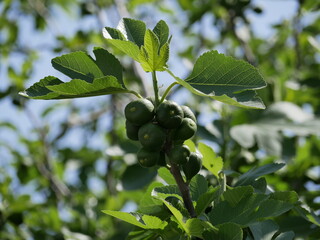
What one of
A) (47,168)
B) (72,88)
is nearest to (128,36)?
(72,88)

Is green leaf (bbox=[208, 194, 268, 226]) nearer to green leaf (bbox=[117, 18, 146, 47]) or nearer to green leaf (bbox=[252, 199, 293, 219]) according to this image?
green leaf (bbox=[252, 199, 293, 219])

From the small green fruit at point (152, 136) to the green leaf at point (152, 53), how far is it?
16 centimetres

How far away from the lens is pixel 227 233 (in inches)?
48.8

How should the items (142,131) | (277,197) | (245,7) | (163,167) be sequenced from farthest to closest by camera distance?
1. (245,7)
2. (163,167)
3. (277,197)
4. (142,131)

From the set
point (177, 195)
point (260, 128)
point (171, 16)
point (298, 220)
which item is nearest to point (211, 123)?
point (260, 128)

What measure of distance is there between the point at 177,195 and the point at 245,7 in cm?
264

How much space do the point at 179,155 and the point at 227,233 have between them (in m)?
0.24

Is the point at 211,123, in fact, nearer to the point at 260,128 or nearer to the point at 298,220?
the point at 260,128

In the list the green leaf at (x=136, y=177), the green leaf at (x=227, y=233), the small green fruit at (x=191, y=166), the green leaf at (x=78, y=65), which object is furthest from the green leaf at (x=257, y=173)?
the green leaf at (x=136, y=177)

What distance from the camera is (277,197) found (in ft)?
4.75

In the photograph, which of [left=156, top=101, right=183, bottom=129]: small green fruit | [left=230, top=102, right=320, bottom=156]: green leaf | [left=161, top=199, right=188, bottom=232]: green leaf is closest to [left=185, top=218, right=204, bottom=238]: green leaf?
[left=161, top=199, right=188, bottom=232]: green leaf

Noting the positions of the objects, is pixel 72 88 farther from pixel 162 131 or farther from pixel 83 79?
pixel 162 131

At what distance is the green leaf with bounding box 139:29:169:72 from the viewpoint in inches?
52.6

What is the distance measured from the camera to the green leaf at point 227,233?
1.22m
